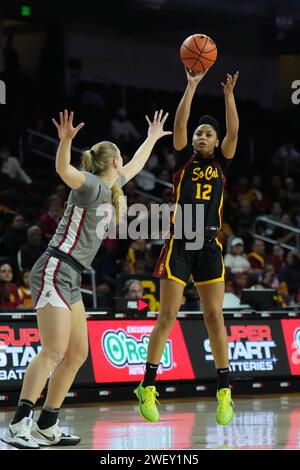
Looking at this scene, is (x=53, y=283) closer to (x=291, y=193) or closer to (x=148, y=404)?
(x=148, y=404)

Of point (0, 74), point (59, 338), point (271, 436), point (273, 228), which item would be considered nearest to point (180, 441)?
point (271, 436)

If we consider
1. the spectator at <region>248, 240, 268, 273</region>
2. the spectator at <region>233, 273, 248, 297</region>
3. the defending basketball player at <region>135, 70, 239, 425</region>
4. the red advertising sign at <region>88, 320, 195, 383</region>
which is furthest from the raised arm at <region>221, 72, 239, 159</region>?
the spectator at <region>248, 240, 268, 273</region>

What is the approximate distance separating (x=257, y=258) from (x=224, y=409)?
1057cm

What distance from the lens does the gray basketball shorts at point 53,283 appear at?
7559mm

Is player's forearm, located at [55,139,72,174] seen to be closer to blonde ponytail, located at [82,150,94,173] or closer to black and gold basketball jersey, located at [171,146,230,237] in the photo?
blonde ponytail, located at [82,150,94,173]

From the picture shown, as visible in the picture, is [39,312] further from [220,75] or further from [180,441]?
[220,75]

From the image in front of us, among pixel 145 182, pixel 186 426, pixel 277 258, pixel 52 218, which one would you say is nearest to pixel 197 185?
pixel 186 426

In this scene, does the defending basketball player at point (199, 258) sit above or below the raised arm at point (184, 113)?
below

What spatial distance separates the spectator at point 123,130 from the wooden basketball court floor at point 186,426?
38.9 feet

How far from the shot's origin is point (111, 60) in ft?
92.1

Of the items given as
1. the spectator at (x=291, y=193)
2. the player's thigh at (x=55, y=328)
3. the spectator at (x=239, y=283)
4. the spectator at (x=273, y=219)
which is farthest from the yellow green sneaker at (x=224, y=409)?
the spectator at (x=291, y=193)

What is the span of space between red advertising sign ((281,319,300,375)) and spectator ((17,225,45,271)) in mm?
4234

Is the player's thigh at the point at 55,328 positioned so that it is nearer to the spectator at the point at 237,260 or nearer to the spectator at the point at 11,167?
the spectator at the point at 237,260

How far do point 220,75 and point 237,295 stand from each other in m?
13.3
